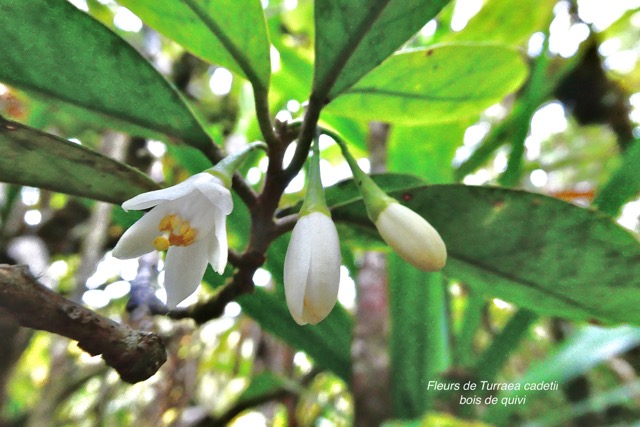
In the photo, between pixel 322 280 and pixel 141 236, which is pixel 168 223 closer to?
pixel 141 236

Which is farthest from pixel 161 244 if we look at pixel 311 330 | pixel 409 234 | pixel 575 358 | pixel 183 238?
pixel 575 358

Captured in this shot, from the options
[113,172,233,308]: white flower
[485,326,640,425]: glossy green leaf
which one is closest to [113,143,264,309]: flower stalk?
[113,172,233,308]: white flower

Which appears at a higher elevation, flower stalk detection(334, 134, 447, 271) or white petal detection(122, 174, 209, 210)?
white petal detection(122, 174, 209, 210)

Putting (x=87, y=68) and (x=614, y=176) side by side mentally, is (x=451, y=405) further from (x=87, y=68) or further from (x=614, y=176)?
(x=87, y=68)

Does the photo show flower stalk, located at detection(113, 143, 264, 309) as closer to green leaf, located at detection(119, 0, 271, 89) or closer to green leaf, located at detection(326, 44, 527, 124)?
green leaf, located at detection(119, 0, 271, 89)

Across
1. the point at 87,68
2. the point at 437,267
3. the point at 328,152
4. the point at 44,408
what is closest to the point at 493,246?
the point at 437,267

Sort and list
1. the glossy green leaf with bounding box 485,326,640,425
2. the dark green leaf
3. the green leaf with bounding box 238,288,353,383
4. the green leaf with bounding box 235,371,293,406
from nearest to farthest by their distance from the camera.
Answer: the dark green leaf < the green leaf with bounding box 238,288,353,383 < the glossy green leaf with bounding box 485,326,640,425 < the green leaf with bounding box 235,371,293,406

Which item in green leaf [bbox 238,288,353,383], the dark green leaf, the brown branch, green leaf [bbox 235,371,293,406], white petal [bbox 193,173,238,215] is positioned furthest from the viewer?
green leaf [bbox 235,371,293,406]

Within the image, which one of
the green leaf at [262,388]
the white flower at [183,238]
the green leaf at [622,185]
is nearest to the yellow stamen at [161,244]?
the white flower at [183,238]

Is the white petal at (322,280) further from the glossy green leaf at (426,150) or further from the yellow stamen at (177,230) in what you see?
the glossy green leaf at (426,150)
